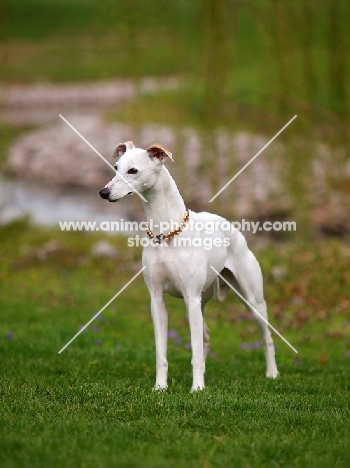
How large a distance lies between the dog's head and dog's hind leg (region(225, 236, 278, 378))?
1228 mm

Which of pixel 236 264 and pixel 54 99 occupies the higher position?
pixel 54 99

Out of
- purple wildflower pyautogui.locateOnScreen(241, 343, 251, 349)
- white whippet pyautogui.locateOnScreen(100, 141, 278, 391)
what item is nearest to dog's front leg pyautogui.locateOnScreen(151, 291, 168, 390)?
white whippet pyautogui.locateOnScreen(100, 141, 278, 391)

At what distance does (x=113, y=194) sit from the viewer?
5.84 meters

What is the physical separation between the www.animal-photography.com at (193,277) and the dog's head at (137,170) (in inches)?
0.6

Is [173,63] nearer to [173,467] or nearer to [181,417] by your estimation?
[181,417]

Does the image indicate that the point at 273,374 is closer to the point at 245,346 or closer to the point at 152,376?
the point at 152,376

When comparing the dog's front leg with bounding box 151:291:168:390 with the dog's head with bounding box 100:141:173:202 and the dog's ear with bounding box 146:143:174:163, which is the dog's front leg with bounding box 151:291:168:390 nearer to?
the dog's head with bounding box 100:141:173:202

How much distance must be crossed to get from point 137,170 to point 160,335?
130cm

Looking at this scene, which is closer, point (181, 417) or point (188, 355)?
point (181, 417)

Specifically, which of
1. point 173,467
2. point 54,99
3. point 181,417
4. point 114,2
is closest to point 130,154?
point 181,417

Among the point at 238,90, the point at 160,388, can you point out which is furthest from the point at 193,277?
the point at 238,90

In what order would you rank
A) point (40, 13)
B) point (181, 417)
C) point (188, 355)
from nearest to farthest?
point (181, 417) < point (188, 355) < point (40, 13)

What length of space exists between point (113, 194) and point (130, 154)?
376 millimetres

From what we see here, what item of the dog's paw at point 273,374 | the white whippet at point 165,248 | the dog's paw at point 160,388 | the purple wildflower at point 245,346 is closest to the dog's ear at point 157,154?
the white whippet at point 165,248
